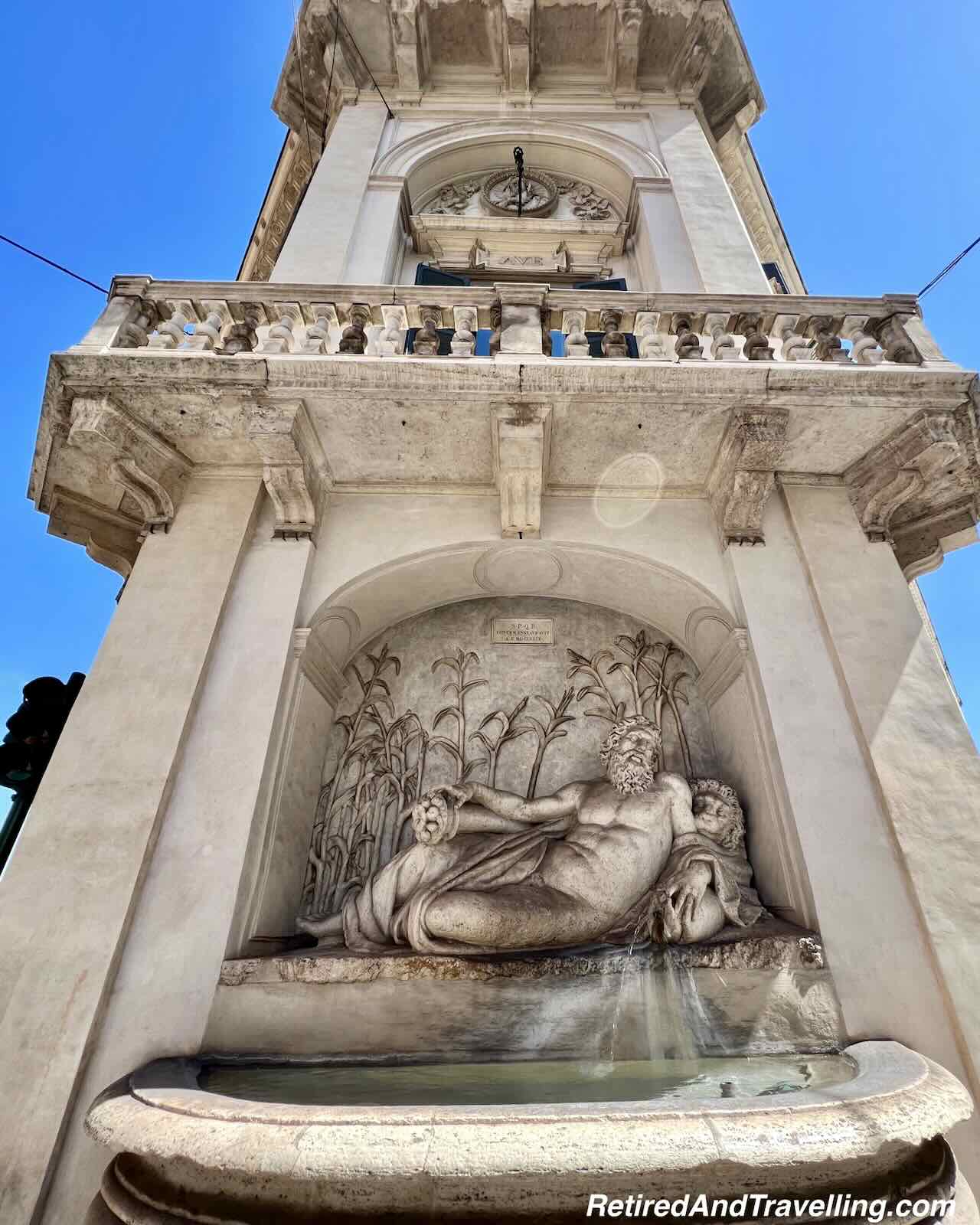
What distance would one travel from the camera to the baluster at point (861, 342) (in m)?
4.14

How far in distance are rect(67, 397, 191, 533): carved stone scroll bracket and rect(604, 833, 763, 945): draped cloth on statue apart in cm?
383

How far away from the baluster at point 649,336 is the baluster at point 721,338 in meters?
0.32

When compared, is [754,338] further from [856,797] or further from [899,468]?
[856,797]

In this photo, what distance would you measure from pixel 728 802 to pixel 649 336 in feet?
10.2

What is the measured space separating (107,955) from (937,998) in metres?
3.73

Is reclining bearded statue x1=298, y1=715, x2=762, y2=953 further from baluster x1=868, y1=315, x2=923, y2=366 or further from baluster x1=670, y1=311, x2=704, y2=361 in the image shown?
baluster x1=868, y1=315, x2=923, y2=366

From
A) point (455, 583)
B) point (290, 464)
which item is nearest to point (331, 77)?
point (290, 464)

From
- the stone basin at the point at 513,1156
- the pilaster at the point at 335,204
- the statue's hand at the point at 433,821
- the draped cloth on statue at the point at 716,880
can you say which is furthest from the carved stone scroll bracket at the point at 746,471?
the pilaster at the point at 335,204

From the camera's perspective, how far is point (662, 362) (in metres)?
3.87

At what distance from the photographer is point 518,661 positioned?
482 centimetres

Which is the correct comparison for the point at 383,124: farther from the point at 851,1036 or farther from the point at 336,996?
the point at 851,1036

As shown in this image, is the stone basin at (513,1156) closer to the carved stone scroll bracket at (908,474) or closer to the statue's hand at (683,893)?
the statue's hand at (683,893)

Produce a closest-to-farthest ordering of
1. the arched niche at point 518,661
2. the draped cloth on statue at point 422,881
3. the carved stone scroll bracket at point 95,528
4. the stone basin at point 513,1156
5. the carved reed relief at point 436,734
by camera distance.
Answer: the stone basin at point 513,1156 < the draped cloth on statue at point 422,881 < the arched niche at point 518,661 < the carved reed relief at point 436,734 < the carved stone scroll bracket at point 95,528

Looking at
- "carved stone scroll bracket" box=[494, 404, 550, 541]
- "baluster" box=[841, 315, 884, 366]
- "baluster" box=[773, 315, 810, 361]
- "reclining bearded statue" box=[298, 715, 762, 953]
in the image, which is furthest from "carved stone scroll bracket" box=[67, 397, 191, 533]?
"baluster" box=[841, 315, 884, 366]
